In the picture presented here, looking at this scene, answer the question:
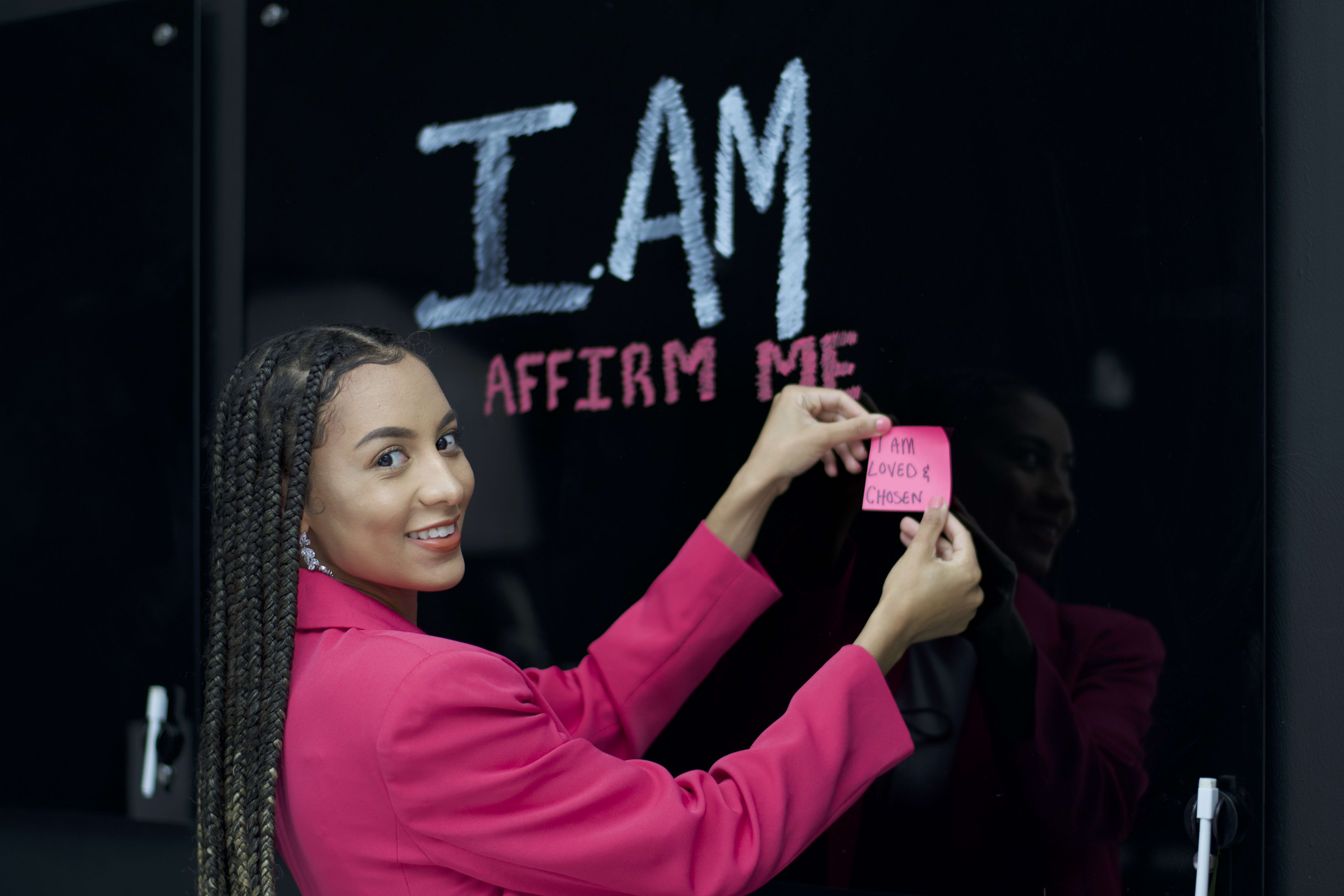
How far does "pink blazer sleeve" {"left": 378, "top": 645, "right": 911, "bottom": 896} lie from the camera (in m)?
Result: 0.75

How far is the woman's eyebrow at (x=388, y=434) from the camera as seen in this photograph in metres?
0.84

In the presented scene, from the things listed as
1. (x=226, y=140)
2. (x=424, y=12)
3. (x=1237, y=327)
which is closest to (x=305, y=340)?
(x=424, y=12)

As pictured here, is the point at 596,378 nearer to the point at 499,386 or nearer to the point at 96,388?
the point at 499,386

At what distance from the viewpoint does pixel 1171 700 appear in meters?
0.96

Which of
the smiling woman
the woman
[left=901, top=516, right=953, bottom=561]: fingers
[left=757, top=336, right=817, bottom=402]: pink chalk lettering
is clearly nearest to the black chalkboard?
[left=757, top=336, right=817, bottom=402]: pink chalk lettering

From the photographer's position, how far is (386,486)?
0.85 meters

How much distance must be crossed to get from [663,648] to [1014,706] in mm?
372

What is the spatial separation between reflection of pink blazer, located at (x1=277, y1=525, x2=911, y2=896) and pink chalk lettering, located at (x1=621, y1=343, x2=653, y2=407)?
41 cm

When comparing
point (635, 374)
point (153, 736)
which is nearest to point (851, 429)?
point (635, 374)

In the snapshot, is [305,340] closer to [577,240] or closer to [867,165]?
[577,240]

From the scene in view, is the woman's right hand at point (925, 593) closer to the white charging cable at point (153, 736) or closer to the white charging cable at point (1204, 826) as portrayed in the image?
the white charging cable at point (1204, 826)

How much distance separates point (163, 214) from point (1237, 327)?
1.36m

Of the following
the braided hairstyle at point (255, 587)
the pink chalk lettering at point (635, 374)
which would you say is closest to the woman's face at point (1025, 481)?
the pink chalk lettering at point (635, 374)

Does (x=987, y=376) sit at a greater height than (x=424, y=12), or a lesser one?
lesser
